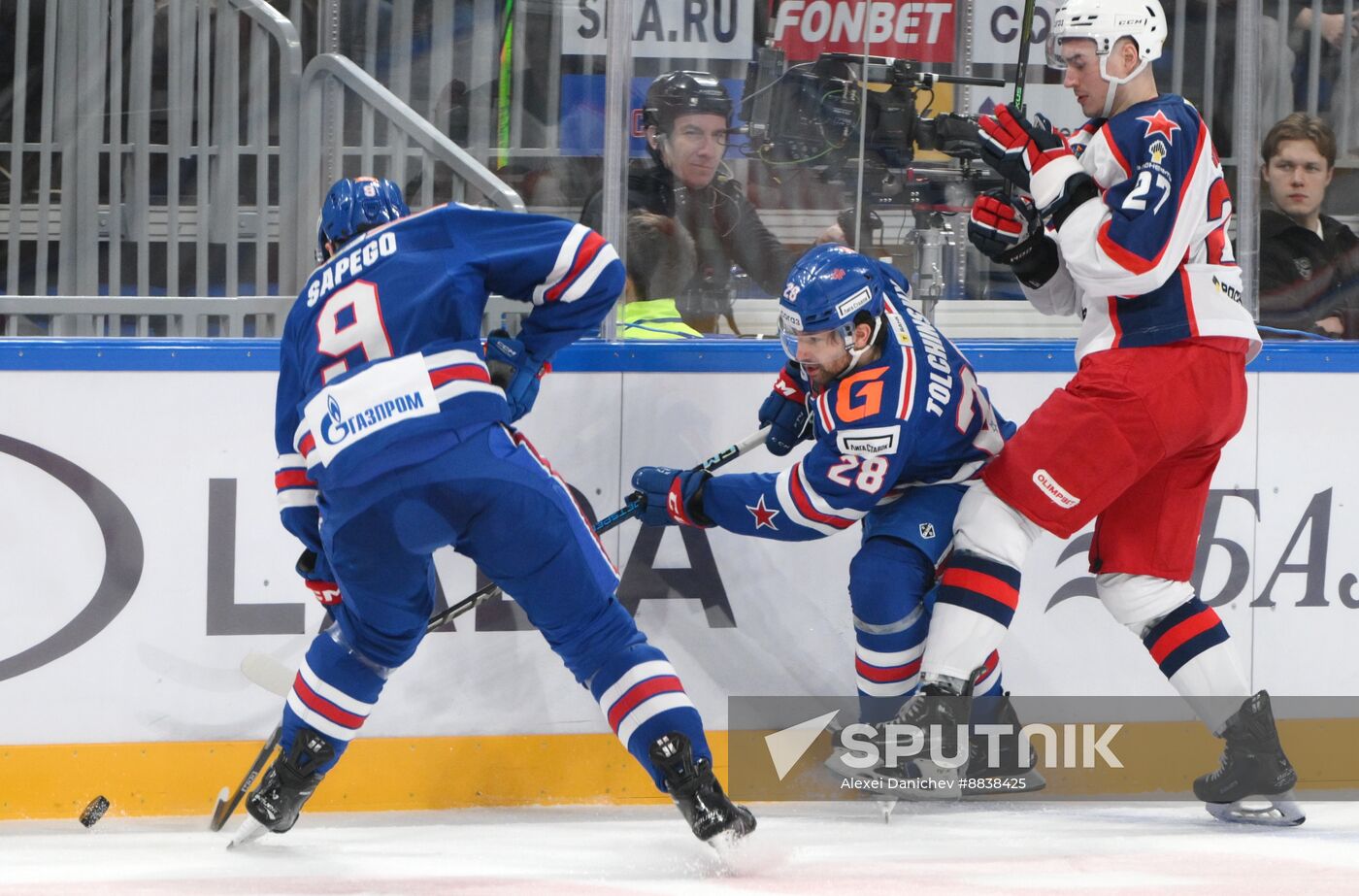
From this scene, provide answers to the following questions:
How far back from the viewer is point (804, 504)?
3078 millimetres

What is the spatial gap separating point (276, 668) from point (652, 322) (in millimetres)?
1035

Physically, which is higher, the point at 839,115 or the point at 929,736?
the point at 839,115

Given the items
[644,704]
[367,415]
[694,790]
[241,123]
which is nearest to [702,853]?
[694,790]

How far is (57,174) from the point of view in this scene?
3.49 metres

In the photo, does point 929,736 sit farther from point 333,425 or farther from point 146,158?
point 146,158

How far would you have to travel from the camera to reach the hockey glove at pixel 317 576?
2.95 m

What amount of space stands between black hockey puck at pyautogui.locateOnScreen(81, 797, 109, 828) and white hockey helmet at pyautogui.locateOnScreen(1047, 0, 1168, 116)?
7.32 ft

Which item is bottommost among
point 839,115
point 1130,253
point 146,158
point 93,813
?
point 93,813

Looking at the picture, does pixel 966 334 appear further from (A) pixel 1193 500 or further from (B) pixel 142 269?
(B) pixel 142 269

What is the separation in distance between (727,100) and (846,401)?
92cm

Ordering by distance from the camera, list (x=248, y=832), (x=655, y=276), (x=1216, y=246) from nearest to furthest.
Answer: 1. (x=248, y=832)
2. (x=1216, y=246)
3. (x=655, y=276)

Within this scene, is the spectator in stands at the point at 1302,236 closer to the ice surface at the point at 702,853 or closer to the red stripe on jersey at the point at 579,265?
the ice surface at the point at 702,853

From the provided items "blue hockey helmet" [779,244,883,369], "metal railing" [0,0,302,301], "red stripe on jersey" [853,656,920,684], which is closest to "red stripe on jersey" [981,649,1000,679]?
"red stripe on jersey" [853,656,920,684]

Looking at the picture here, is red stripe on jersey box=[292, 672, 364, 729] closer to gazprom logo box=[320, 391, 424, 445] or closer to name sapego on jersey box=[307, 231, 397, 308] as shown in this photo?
gazprom logo box=[320, 391, 424, 445]
